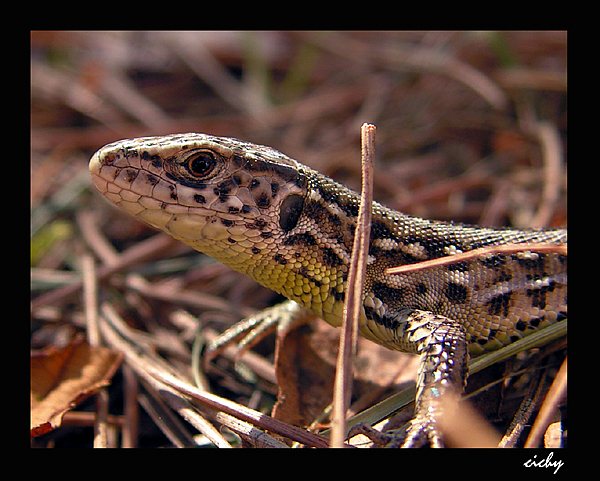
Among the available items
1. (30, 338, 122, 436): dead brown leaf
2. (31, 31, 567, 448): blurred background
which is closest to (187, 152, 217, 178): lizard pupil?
(30, 338, 122, 436): dead brown leaf

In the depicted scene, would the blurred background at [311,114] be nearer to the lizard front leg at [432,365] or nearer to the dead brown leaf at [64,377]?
the dead brown leaf at [64,377]

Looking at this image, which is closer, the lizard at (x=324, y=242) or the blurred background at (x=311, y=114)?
the lizard at (x=324, y=242)

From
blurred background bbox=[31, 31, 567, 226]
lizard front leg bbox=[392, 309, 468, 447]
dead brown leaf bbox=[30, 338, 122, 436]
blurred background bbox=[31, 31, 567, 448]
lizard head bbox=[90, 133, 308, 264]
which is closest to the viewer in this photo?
lizard front leg bbox=[392, 309, 468, 447]

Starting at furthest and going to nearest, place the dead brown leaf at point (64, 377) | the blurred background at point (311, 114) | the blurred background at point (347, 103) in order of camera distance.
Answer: the blurred background at point (347, 103), the blurred background at point (311, 114), the dead brown leaf at point (64, 377)

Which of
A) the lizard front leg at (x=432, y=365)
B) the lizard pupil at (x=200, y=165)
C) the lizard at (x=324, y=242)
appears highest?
the lizard pupil at (x=200, y=165)

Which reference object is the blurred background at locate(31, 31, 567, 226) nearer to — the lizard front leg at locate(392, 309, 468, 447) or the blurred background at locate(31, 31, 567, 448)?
the blurred background at locate(31, 31, 567, 448)

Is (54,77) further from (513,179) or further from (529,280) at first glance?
(529,280)

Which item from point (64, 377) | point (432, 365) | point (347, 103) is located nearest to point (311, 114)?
point (347, 103)

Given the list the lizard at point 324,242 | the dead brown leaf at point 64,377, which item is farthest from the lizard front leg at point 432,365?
the dead brown leaf at point 64,377
